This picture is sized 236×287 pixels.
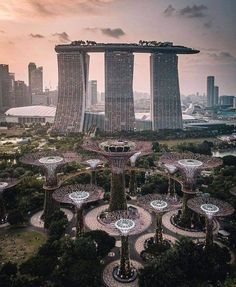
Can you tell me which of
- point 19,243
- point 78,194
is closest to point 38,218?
point 19,243

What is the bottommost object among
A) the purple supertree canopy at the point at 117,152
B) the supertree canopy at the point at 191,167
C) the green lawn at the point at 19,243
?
the green lawn at the point at 19,243

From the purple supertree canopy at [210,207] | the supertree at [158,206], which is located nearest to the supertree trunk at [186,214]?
the purple supertree canopy at [210,207]

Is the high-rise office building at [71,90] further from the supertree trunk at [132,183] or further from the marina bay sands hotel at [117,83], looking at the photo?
the supertree trunk at [132,183]

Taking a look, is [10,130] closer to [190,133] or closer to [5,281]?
[190,133]

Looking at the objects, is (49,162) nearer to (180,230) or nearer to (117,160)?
(117,160)

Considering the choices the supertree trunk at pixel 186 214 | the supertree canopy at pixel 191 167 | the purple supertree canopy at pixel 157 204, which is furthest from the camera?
the supertree trunk at pixel 186 214

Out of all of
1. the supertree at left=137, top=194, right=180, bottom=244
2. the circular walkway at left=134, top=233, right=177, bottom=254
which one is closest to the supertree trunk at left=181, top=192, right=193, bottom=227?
the circular walkway at left=134, top=233, right=177, bottom=254
